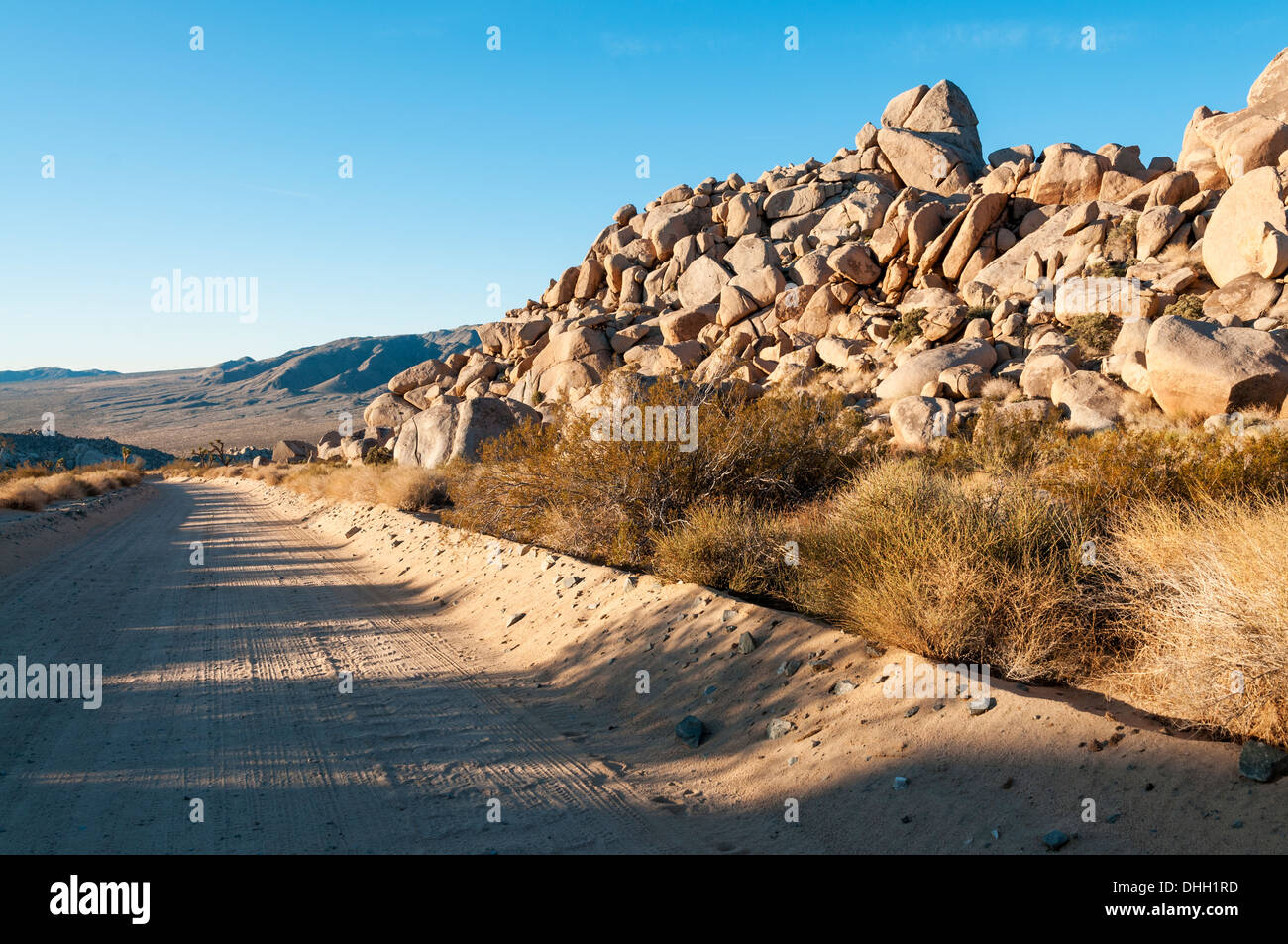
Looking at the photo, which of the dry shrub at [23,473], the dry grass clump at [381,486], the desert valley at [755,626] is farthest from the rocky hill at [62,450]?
the desert valley at [755,626]

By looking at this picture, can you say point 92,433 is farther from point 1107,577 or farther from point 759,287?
point 1107,577

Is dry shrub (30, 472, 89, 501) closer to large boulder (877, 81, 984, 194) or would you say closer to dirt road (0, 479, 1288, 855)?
dirt road (0, 479, 1288, 855)

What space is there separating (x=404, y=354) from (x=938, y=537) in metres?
177

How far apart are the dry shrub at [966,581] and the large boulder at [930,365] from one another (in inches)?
508

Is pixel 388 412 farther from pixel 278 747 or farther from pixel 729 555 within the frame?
pixel 278 747

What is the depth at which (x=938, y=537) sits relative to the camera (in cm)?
571

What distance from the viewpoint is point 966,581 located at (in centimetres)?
532

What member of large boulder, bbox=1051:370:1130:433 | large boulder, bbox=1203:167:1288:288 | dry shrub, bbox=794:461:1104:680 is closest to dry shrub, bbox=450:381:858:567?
dry shrub, bbox=794:461:1104:680

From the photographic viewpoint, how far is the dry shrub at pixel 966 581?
5078 millimetres

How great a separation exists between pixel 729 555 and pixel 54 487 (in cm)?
2640

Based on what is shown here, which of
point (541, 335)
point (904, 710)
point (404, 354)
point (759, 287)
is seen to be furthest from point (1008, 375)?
point (404, 354)

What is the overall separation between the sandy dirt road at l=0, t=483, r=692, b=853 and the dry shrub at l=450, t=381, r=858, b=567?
2.39 m

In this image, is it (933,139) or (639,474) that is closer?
(639,474)

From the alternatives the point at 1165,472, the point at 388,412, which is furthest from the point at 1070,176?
the point at 388,412
